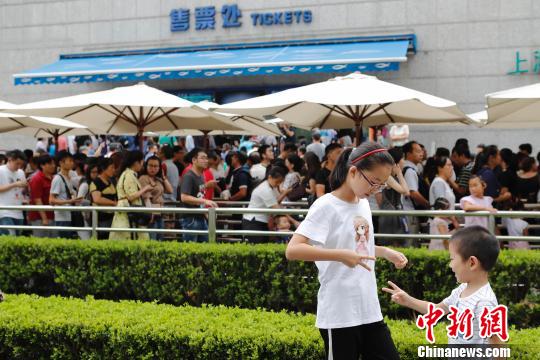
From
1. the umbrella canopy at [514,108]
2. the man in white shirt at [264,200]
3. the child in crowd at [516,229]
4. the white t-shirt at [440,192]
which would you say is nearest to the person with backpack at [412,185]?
the white t-shirt at [440,192]

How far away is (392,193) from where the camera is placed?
9.36 metres

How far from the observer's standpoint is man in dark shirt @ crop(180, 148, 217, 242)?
35.1ft

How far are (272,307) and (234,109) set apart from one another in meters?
3.76

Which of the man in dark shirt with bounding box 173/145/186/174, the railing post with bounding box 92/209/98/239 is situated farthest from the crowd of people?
the man in dark shirt with bounding box 173/145/186/174

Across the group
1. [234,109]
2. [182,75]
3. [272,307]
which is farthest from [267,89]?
[272,307]

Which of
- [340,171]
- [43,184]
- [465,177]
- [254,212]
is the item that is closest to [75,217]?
[43,184]

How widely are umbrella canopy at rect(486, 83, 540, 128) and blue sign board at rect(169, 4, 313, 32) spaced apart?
11693 millimetres

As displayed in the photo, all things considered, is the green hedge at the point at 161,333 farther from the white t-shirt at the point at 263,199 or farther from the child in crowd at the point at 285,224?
the white t-shirt at the point at 263,199

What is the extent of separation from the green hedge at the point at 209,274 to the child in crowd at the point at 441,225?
0.99m

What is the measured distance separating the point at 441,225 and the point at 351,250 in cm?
534

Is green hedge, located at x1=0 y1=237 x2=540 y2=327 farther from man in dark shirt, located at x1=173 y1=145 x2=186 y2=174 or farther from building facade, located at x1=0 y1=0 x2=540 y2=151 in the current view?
building facade, located at x1=0 y1=0 x2=540 y2=151

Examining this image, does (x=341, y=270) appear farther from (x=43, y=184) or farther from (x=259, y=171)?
(x=259, y=171)

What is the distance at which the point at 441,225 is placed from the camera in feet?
30.2

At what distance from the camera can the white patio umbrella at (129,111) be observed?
11984 mm
